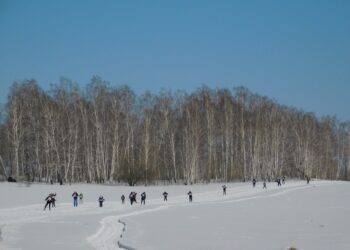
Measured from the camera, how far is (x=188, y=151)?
6406cm

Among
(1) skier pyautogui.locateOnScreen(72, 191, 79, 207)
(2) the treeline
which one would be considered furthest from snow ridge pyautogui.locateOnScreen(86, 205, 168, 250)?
(2) the treeline

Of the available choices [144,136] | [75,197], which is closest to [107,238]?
[75,197]

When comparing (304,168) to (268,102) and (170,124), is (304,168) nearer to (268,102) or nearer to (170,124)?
(268,102)

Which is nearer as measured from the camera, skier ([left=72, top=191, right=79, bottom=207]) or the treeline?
skier ([left=72, top=191, right=79, bottom=207])

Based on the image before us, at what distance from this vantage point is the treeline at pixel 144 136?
188ft

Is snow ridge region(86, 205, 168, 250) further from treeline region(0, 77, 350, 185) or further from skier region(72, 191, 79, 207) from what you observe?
treeline region(0, 77, 350, 185)

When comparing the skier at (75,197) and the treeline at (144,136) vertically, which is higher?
the treeline at (144,136)

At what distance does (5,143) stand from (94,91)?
16195mm

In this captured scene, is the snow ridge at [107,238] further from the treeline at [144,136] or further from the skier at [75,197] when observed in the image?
the treeline at [144,136]

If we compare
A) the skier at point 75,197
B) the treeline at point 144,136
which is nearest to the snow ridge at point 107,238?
the skier at point 75,197

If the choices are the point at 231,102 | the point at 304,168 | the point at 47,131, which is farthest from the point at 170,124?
the point at 304,168

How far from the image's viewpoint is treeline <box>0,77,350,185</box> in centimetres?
5719

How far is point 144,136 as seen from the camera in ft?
214

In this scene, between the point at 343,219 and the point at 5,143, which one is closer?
the point at 343,219
